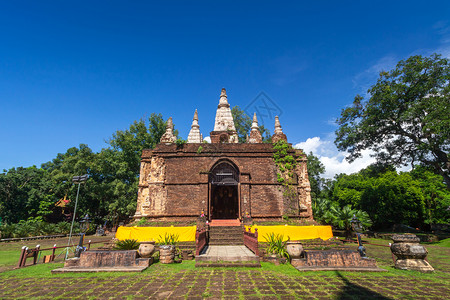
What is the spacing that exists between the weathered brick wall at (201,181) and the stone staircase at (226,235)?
199 centimetres

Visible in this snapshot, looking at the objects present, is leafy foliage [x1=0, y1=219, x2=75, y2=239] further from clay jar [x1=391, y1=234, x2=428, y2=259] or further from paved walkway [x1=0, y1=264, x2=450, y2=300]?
clay jar [x1=391, y1=234, x2=428, y2=259]

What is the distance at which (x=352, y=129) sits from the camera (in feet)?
61.2

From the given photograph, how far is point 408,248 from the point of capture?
7.56 metres

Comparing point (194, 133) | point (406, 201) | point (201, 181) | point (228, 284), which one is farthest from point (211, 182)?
point (406, 201)

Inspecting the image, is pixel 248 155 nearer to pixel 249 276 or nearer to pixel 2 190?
pixel 249 276

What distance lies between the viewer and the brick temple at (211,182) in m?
15.8

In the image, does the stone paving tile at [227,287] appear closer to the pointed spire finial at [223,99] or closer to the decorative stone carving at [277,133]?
the decorative stone carving at [277,133]

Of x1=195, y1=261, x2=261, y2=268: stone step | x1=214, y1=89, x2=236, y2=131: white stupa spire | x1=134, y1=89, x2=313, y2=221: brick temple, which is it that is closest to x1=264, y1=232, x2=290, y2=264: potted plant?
x1=195, y1=261, x2=261, y2=268: stone step

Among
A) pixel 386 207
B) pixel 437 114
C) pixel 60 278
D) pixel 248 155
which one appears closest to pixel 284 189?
pixel 248 155

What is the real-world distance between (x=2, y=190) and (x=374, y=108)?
40.2 meters

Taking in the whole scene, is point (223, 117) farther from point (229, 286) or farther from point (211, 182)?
point (229, 286)

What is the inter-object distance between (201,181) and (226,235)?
178 inches

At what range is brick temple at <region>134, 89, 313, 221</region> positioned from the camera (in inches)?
622

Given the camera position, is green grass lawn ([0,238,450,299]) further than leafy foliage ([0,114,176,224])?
No
